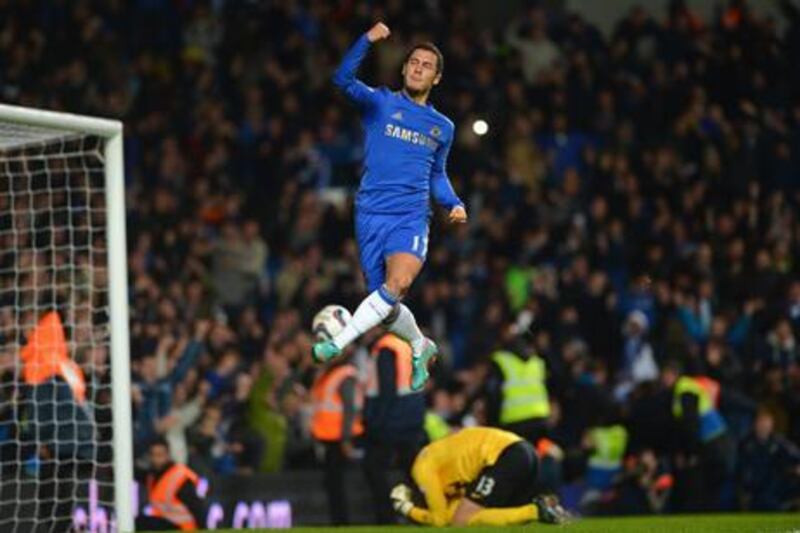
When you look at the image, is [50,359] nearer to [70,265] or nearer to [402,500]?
[70,265]

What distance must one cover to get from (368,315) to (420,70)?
1.40 metres

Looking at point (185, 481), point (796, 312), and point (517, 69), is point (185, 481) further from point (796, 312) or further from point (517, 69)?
point (517, 69)

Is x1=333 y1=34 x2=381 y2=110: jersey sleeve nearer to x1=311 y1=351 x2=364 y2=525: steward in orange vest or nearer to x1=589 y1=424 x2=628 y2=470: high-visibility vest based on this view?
x1=311 y1=351 x2=364 y2=525: steward in orange vest

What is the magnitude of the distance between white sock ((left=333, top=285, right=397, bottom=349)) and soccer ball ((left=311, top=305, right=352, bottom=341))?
1.4 inches

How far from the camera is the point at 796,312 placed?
65.8ft

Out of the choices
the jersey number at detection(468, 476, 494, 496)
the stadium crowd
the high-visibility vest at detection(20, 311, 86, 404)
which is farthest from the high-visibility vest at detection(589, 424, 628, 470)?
the high-visibility vest at detection(20, 311, 86, 404)

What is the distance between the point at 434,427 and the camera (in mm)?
17250

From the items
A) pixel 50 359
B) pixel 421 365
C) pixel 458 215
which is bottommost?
pixel 50 359

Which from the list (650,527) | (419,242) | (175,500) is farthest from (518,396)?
(419,242)

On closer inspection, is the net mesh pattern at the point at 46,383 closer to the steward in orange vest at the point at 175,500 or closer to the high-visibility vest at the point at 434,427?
the steward in orange vest at the point at 175,500

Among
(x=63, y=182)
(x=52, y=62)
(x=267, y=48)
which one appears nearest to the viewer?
(x=63, y=182)

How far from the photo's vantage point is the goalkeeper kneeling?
44.4 feet

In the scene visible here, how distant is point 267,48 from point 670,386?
7082 mm

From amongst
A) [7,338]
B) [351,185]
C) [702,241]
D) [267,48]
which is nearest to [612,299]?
[702,241]
